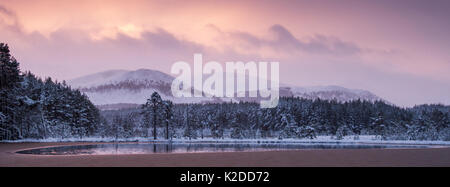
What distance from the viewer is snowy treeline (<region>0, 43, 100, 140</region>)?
53.8 meters

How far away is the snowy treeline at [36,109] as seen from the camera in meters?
53.8

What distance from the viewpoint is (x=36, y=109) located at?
219 ft

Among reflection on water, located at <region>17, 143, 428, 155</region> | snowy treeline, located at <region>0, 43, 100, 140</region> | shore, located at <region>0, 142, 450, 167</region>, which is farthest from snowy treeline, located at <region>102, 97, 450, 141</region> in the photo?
shore, located at <region>0, 142, 450, 167</region>

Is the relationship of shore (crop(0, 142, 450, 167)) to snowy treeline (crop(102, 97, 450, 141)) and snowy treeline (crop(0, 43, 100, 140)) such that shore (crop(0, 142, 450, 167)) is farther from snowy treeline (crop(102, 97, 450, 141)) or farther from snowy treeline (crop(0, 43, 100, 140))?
snowy treeline (crop(102, 97, 450, 141))

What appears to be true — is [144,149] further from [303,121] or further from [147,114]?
[303,121]

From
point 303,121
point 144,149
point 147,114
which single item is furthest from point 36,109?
point 303,121

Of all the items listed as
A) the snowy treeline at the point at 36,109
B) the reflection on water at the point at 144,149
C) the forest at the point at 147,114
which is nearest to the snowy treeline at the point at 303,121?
the forest at the point at 147,114

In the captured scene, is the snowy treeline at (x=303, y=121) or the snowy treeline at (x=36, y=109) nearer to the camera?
the snowy treeline at (x=36, y=109)

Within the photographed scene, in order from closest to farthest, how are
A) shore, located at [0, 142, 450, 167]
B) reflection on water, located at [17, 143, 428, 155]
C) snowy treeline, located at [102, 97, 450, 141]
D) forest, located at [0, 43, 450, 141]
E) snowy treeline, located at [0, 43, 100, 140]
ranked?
shore, located at [0, 142, 450, 167]
reflection on water, located at [17, 143, 428, 155]
snowy treeline, located at [0, 43, 100, 140]
forest, located at [0, 43, 450, 141]
snowy treeline, located at [102, 97, 450, 141]

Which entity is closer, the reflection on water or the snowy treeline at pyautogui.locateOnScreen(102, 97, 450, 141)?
the reflection on water

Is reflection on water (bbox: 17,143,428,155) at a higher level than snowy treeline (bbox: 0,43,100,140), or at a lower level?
lower

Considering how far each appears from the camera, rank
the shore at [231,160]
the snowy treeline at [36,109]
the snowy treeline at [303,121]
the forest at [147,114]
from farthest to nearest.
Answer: the snowy treeline at [303,121] < the forest at [147,114] < the snowy treeline at [36,109] < the shore at [231,160]

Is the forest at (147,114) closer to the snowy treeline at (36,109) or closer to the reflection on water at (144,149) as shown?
A: the snowy treeline at (36,109)
